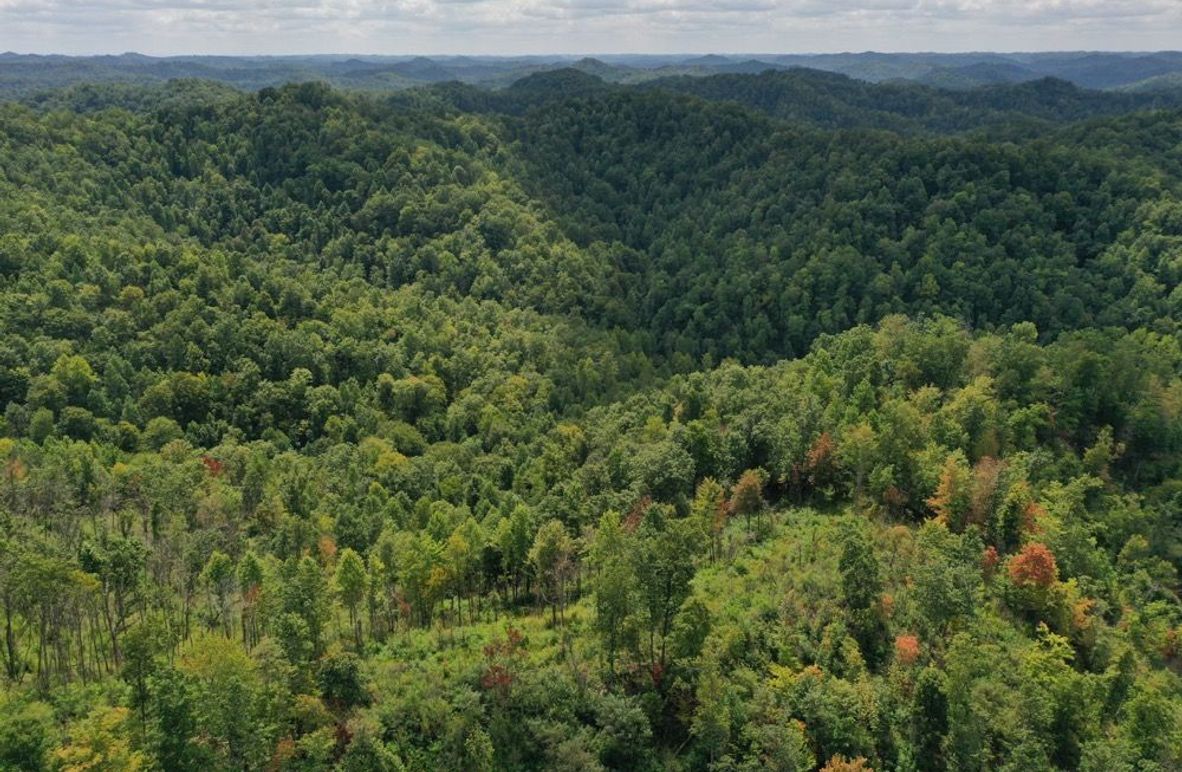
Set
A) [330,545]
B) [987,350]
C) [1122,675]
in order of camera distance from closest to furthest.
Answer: [1122,675]
[330,545]
[987,350]

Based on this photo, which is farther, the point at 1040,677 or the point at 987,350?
the point at 987,350

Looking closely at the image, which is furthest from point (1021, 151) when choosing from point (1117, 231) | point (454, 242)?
point (454, 242)

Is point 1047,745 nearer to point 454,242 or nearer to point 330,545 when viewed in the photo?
point 330,545

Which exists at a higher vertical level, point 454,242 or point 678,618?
point 454,242

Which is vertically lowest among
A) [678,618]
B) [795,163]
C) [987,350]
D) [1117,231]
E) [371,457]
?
[371,457]

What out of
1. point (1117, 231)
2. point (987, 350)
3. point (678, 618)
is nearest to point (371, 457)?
point (678, 618)

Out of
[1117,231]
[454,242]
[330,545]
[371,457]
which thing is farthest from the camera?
[454,242]

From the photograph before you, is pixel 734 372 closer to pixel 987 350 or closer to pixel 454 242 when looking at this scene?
pixel 987 350
